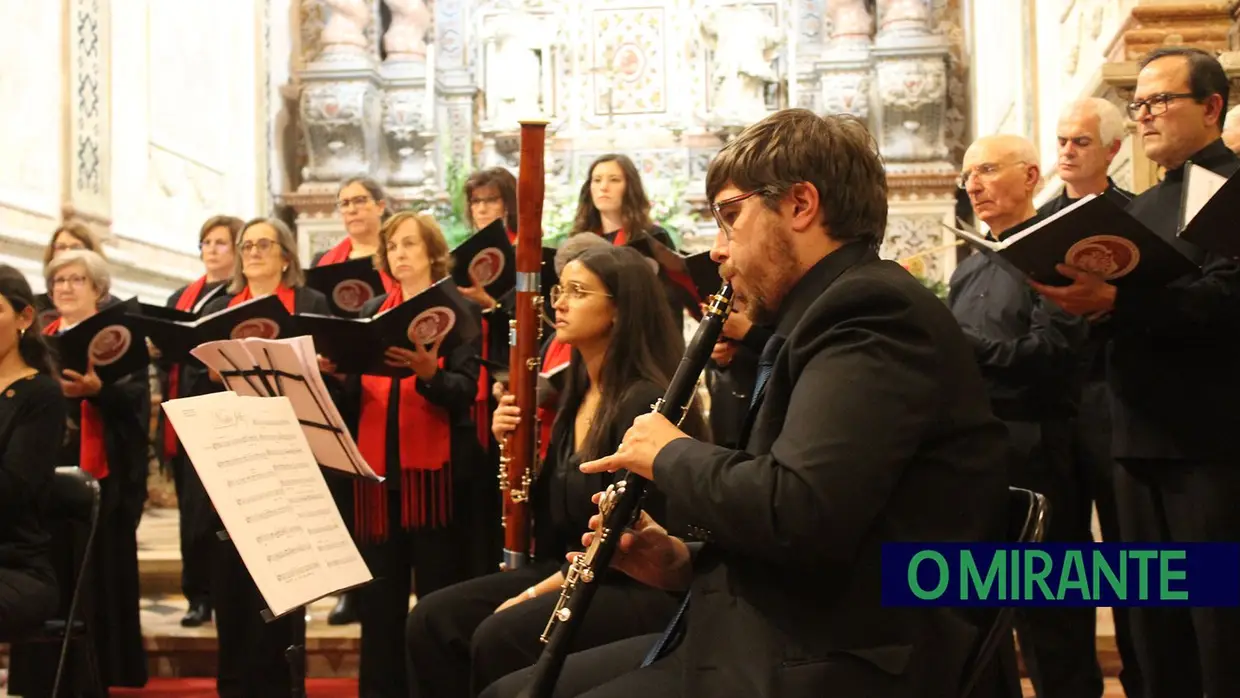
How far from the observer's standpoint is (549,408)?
381 centimetres

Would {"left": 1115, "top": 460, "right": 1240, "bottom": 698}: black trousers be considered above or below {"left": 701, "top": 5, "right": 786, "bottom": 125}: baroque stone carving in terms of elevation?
below

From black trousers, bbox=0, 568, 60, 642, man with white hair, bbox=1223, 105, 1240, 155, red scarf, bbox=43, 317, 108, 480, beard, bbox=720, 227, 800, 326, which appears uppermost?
man with white hair, bbox=1223, 105, 1240, 155

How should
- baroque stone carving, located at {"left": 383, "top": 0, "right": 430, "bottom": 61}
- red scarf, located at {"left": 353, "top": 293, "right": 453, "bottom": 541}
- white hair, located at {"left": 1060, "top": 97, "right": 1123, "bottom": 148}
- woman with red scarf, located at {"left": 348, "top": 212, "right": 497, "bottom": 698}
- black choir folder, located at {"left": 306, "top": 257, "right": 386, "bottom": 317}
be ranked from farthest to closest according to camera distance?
baroque stone carving, located at {"left": 383, "top": 0, "right": 430, "bottom": 61}
black choir folder, located at {"left": 306, "top": 257, "right": 386, "bottom": 317}
red scarf, located at {"left": 353, "top": 293, "right": 453, "bottom": 541}
woman with red scarf, located at {"left": 348, "top": 212, "right": 497, "bottom": 698}
white hair, located at {"left": 1060, "top": 97, "right": 1123, "bottom": 148}

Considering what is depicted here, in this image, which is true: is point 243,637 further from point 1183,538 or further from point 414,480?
point 1183,538

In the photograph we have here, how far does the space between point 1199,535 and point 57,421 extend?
311cm

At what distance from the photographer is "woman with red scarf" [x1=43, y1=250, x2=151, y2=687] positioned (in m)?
4.61

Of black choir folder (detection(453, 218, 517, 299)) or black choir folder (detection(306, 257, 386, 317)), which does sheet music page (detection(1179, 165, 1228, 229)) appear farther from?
black choir folder (detection(306, 257, 386, 317))

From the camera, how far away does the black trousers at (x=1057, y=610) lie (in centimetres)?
367

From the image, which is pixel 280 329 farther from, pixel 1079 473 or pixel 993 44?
pixel 993 44

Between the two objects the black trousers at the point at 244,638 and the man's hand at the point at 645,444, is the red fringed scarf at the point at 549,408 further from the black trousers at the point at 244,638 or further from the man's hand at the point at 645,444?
the man's hand at the point at 645,444

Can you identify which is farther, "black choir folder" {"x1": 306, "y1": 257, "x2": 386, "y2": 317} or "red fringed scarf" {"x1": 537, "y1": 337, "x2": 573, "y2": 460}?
"black choir folder" {"x1": 306, "y1": 257, "x2": 386, "y2": 317}

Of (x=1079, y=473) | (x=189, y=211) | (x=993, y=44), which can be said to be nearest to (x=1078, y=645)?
(x=1079, y=473)

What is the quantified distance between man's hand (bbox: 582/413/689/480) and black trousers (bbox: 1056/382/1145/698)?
2.19 metres

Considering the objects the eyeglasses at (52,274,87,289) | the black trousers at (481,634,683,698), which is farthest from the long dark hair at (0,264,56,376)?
the black trousers at (481,634,683,698)
